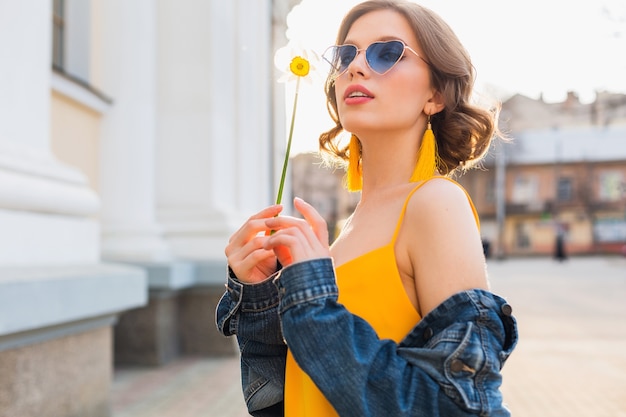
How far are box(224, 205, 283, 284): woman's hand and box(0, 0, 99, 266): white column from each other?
244cm

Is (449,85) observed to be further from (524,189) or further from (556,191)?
(556,191)

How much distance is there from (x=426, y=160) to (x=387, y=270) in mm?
284

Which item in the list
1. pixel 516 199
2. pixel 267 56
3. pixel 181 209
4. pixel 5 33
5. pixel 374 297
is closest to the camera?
pixel 374 297

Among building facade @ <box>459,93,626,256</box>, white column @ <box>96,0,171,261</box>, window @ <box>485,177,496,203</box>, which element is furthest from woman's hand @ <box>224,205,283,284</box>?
window @ <box>485,177,496,203</box>

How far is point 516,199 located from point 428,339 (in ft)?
164

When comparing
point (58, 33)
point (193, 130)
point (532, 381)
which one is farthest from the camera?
point (193, 130)

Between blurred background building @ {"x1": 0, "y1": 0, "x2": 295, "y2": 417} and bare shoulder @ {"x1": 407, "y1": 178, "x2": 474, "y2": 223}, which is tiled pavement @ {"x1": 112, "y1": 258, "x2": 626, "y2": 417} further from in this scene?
bare shoulder @ {"x1": 407, "y1": 178, "x2": 474, "y2": 223}

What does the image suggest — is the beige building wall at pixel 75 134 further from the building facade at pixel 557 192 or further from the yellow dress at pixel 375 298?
the building facade at pixel 557 192

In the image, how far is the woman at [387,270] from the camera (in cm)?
102

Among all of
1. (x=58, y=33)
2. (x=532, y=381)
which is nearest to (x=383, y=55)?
(x=532, y=381)

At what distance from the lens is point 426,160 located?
4.31ft

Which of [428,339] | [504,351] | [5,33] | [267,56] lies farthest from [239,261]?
[267,56]

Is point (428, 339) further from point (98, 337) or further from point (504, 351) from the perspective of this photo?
point (98, 337)

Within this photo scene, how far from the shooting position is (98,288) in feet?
12.3
